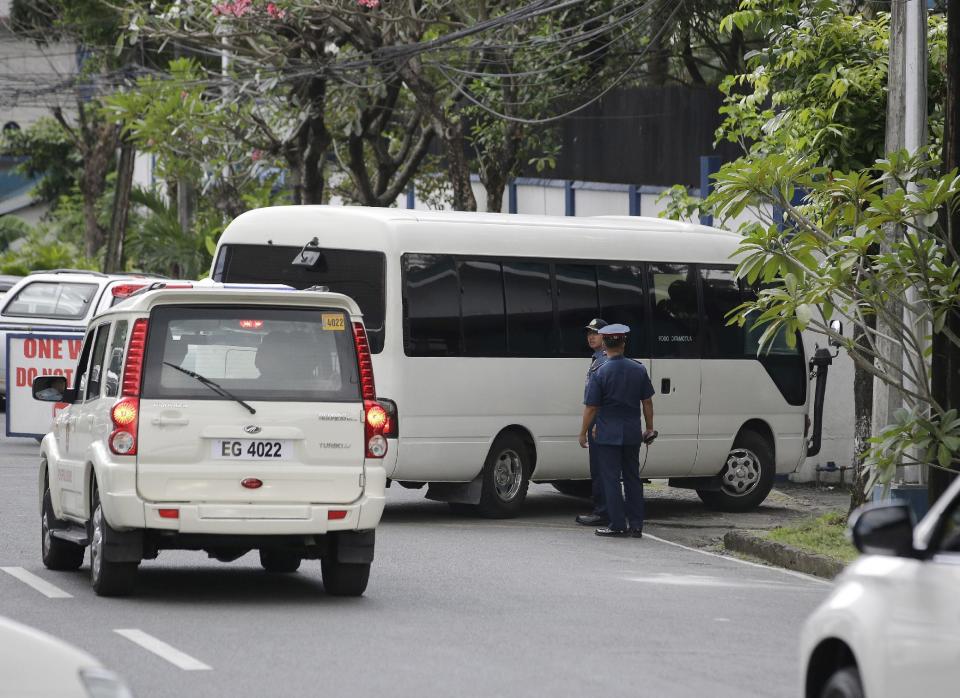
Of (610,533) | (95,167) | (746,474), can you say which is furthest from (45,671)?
→ (95,167)

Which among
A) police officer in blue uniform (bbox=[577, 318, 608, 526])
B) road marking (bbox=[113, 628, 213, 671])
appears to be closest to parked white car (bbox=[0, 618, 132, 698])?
road marking (bbox=[113, 628, 213, 671])

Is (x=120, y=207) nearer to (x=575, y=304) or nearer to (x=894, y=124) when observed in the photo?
(x=575, y=304)

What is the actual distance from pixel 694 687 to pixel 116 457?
387 centimetres

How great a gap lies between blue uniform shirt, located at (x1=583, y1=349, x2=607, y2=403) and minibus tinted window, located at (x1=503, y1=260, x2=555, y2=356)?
533 millimetres

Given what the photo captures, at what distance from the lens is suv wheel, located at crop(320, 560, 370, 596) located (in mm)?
11328

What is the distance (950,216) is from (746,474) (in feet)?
21.4

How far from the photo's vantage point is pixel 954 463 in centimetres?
1313

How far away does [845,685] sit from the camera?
5895 mm

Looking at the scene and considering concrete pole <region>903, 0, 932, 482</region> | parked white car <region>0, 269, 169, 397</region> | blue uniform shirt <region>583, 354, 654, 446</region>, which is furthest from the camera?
parked white car <region>0, 269, 169, 397</region>

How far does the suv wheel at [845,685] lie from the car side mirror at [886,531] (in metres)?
0.55

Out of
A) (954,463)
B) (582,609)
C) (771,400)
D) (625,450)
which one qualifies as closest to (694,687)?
(582,609)

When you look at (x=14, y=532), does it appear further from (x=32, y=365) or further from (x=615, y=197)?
(x=615, y=197)

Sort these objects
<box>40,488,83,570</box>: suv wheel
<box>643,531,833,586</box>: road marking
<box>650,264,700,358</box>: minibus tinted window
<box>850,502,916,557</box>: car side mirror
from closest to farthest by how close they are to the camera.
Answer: <box>850,502,916,557</box>: car side mirror
<box>40,488,83,570</box>: suv wheel
<box>643,531,833,586</box>: road marking
<box>650,264,700,358</box>: minibus tinted window

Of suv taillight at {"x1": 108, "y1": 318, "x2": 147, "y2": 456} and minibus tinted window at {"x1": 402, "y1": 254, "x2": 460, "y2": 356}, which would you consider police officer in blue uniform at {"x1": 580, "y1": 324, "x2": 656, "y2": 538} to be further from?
suv taillight at {"x1": 108, "y1": 318, "x2": 147, "y2": 456}
